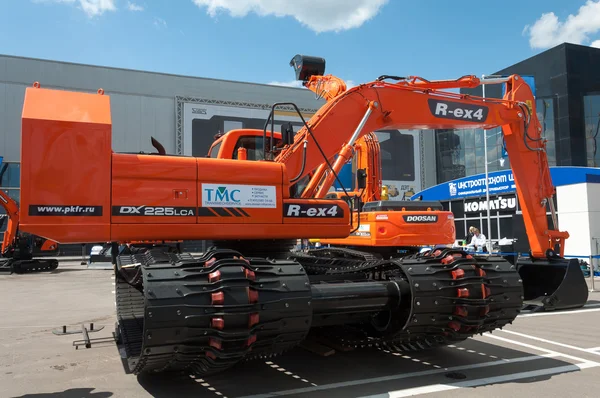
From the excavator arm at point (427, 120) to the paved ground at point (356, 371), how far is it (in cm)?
223

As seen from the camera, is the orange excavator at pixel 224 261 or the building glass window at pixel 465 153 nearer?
the orange excavator at pixel 224 261

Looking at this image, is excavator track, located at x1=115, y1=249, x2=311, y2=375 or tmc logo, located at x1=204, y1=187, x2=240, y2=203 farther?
tmc logo, located at x1=204, y1=187, x2=240, y2=203

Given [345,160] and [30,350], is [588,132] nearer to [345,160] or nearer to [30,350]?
[345,160]

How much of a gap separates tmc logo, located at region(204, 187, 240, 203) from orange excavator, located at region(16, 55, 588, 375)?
1 centimetres

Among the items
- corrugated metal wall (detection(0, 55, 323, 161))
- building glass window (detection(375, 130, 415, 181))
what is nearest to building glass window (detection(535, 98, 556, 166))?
building glass window (detection(375, 130, 415, 181))

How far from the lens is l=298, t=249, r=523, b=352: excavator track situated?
15.5 feet

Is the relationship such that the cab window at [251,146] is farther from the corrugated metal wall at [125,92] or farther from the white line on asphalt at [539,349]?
the corrugated metal wall at [125,92]

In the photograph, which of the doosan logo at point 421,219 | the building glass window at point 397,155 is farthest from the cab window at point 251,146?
the building glass window at point 397,155

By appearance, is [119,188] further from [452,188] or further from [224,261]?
[452,188]

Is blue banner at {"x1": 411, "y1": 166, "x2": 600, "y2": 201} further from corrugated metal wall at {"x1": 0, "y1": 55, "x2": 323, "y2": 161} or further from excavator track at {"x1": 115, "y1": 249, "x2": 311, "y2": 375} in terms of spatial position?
corrugated metal wall at {"x1": 0, "y1": 55, "x2": 323, "y2": 161}

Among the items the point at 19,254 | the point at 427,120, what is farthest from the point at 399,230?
the point at 19,254

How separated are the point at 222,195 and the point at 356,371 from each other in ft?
7.83

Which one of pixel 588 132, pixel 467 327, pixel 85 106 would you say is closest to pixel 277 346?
pixel 467 327

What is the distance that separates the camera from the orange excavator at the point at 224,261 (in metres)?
3.88
